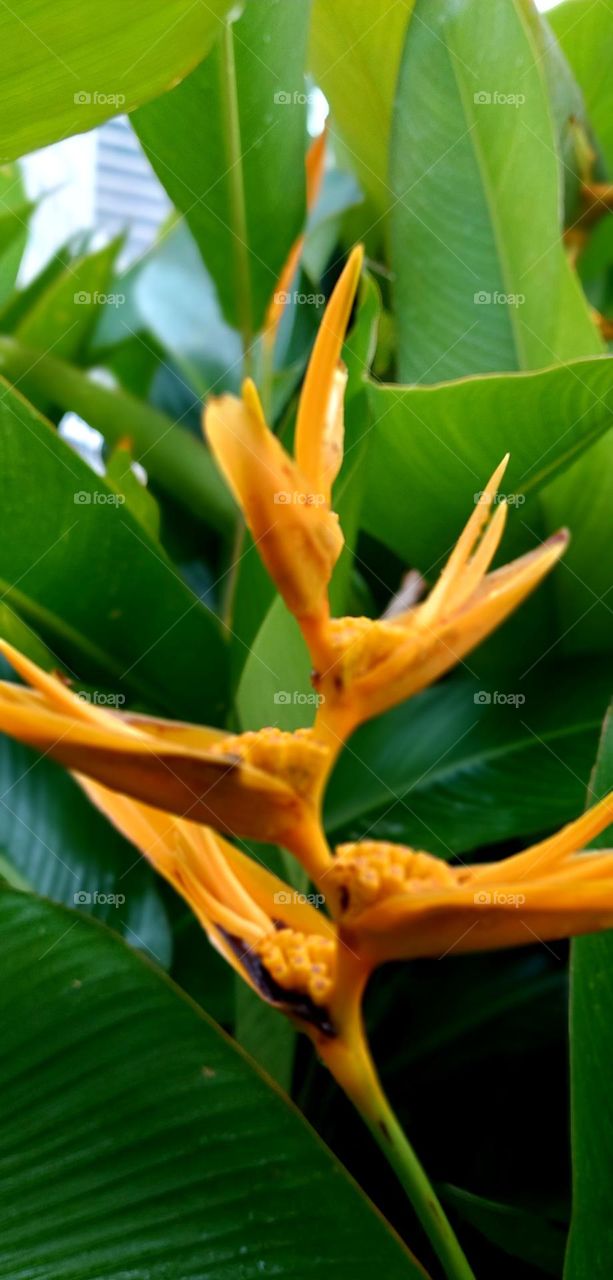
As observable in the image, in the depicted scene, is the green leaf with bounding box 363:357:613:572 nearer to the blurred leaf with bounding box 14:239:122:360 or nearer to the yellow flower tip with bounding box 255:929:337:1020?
the yellow flower tip with bounding box 255:929:337:1020

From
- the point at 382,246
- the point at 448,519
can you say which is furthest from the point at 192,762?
the point at 382,246

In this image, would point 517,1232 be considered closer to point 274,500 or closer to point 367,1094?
point 367,1094

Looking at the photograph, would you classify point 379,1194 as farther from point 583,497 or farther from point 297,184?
point 297,184

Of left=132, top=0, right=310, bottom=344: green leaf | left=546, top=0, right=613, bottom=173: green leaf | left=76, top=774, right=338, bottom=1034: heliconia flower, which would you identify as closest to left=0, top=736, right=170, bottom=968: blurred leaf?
left=76, top=774, right=338, bottom=1034: heliconia flower

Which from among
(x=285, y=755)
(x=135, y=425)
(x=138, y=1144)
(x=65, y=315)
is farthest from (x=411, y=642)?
(x=65, y=315)

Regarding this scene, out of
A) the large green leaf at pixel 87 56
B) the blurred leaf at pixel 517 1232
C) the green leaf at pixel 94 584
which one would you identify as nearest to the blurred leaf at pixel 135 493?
the green leaf at pixel 94 584

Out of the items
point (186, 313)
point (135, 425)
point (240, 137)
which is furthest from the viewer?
point (186, 313)
